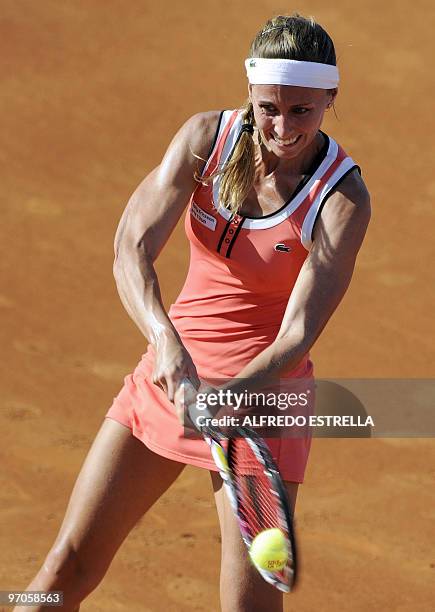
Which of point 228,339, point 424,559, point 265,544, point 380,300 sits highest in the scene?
point 228,339

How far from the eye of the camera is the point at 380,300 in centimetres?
780

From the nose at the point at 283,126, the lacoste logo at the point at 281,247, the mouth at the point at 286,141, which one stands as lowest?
the lacoste logo at the point at 281,247

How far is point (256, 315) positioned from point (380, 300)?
3.90m

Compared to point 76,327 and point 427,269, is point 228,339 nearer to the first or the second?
point 76,327

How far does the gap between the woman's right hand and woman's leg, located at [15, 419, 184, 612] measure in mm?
324

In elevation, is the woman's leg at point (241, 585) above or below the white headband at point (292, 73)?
below

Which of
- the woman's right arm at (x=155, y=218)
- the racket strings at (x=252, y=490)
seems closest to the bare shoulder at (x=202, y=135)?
the woman's right arm at (x=155, y=218)

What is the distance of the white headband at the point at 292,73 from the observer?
3713 millimetres

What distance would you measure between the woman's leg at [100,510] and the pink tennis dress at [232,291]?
8 cm

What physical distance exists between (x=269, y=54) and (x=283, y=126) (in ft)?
0.80

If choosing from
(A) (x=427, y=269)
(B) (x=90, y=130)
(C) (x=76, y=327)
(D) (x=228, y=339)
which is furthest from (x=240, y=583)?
(B) (x=90, y=130)

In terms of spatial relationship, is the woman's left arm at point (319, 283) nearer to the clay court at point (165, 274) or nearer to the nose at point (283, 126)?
the nose at point (283, 126)

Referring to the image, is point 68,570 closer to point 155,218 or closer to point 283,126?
point 155,218

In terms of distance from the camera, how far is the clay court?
5.68 m
